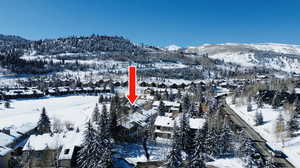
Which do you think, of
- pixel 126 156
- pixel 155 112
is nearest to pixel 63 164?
pixel 126 156

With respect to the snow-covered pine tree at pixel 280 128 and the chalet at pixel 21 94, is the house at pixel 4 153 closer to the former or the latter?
the snow-covered pine tree at pixel 280 128

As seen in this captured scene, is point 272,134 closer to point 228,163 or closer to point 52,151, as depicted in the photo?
point 228,163

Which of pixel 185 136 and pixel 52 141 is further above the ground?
pixel 52 141

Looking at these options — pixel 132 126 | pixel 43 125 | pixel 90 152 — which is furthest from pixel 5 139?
pixel 132 126

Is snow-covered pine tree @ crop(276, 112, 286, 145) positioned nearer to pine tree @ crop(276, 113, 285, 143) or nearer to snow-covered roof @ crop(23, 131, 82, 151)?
pine tree @ crop(276, 113, 285, 143)

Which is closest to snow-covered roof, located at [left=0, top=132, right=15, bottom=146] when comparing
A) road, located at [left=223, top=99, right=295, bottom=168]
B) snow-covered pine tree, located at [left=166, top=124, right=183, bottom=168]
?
snow-covered pine tree, located at [left=166, top=124, right=183, bottom=168]

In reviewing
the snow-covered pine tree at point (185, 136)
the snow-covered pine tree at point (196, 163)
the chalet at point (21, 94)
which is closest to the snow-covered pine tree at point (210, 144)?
the snow-covered pine tree at point (185, 136)
